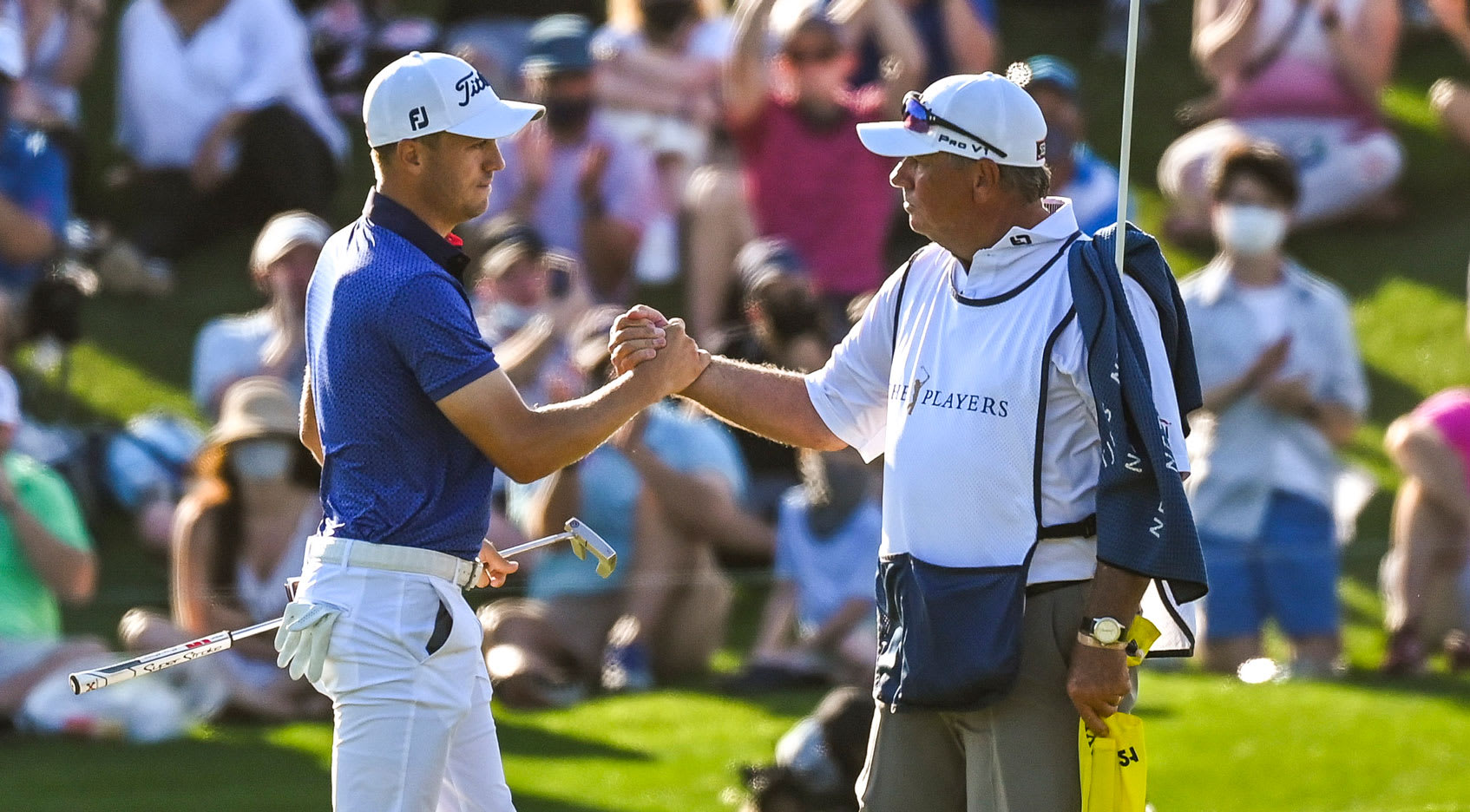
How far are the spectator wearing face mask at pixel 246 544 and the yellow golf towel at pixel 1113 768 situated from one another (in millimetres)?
4354

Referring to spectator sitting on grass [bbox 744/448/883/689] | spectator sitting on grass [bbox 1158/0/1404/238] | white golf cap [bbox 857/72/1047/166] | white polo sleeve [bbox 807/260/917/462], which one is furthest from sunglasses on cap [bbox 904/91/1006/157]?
spectator sitting on grass [bbox 1158/0/1404/238]

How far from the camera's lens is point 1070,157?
972 cm

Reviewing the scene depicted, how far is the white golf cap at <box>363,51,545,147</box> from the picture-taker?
15.0 feet

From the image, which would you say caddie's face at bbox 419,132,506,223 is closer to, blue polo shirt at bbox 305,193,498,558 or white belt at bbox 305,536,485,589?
blue polo shirt at bbox 305,193,498,558

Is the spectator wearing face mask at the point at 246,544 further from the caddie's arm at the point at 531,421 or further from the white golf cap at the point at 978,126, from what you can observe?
the white golf cap at the point at 978,126

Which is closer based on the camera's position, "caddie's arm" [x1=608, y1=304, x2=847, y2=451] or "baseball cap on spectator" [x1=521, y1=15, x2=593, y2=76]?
"caddie's arm" [x1=608, y1=304, x2=847, y2=451]

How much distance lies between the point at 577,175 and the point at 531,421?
6.47 meters

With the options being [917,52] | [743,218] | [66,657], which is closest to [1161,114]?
[917,52]

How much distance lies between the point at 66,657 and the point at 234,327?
2.18 meters

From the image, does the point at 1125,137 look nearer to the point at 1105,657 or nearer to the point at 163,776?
the point at 1105,657

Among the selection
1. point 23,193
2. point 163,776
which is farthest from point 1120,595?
point 23,193

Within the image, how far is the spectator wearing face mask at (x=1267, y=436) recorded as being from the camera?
8.59 metres

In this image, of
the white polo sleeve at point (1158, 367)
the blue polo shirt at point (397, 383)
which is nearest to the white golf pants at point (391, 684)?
the blue polo shirt at point (397, 383)

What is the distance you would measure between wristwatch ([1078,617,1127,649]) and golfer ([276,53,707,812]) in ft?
3.75
